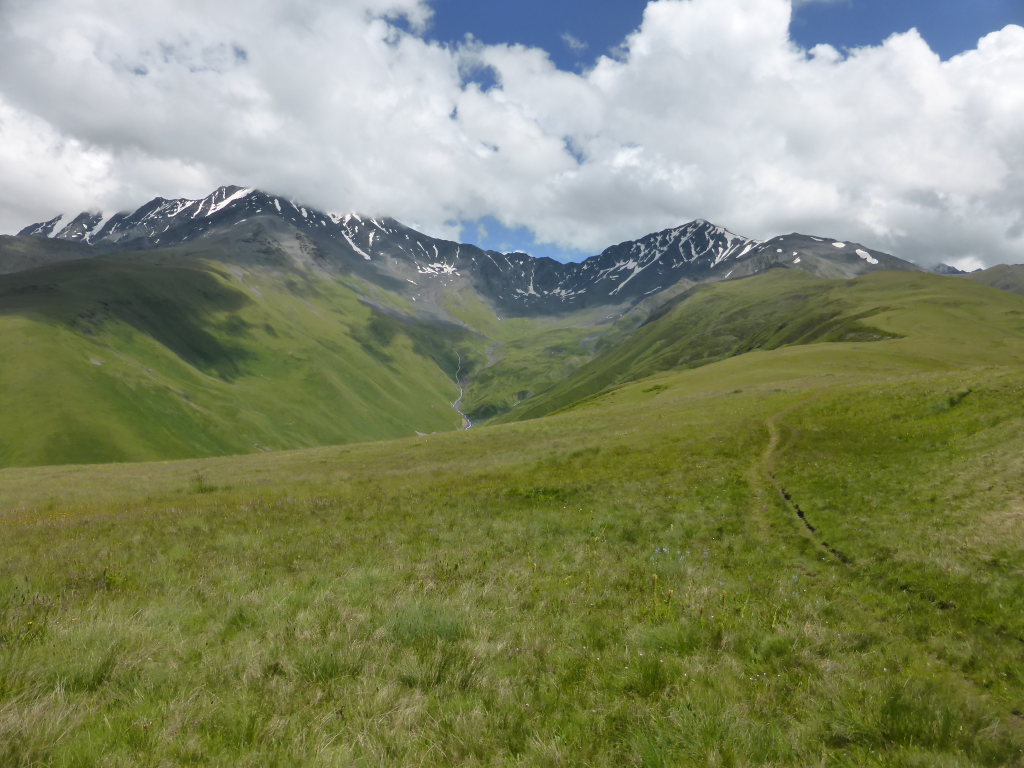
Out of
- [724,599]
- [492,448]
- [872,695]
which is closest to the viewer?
[872,695]

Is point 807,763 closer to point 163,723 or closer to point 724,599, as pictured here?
point 724,599

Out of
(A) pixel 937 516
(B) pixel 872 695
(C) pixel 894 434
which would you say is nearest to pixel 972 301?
(C) pixel 894 434

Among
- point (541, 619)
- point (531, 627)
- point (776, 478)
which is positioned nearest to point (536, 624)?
point (531, 627)

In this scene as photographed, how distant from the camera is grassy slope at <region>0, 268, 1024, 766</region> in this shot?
18.2 ft

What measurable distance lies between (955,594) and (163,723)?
14.8m

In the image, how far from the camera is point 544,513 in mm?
20062

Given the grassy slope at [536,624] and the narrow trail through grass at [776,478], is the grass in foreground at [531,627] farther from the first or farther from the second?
the narrow trail through grass at [776,478]

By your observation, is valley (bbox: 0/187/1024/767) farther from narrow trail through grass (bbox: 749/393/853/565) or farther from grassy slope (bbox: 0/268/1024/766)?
narrow trail through grass (bbox: 749/393/853/565)

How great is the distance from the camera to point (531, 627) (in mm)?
8695

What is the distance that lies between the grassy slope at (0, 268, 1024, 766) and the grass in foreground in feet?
0.15

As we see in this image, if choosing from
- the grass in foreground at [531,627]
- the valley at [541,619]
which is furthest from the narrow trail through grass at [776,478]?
the grass in foreground at [531,627]

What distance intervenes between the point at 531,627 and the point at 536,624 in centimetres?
21

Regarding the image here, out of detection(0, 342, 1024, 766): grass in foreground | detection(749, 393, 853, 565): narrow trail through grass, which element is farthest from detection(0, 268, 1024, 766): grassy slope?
detection(749, 393, 853, 565): narrow trail through grass

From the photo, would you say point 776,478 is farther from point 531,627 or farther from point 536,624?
point 531,627
